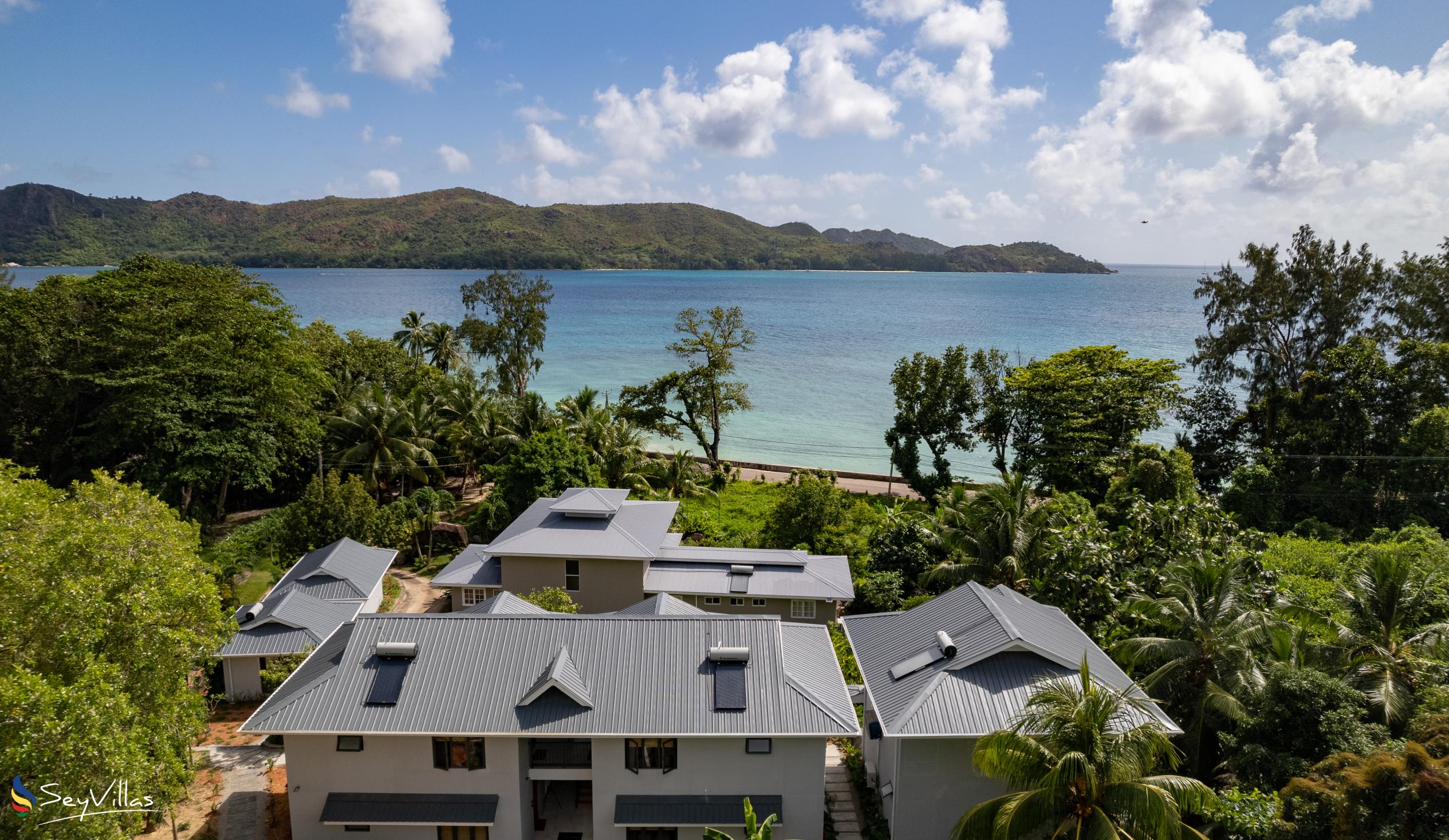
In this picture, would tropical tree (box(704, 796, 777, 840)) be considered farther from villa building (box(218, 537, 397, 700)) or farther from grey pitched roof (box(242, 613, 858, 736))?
villa building (box(218, 537, 397, 700))

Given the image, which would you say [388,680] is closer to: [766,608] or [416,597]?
[766,608]

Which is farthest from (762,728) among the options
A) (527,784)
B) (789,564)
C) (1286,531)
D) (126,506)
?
(1286,531)

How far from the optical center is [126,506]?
57.2ft

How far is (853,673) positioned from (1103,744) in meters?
10.3

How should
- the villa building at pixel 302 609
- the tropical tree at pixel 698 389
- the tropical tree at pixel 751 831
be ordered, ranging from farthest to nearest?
the tropical tree at pixel 698 389
the villa building at pixel 302 609
the tropical tree at pixel 751 831

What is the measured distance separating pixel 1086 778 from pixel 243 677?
22.3 meters

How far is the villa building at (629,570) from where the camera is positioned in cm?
2588

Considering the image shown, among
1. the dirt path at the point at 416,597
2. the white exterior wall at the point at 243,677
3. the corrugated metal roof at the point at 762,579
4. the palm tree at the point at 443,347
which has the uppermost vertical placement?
the palm tree at the point at 443,347

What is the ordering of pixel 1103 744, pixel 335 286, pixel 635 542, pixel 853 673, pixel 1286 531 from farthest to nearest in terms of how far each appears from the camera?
pixel 335 286 < pixel 1286 531 < pixel 635 542 < pixel 853 673 < pixel 1103 744

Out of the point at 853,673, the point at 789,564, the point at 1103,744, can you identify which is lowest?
the point at 853,673

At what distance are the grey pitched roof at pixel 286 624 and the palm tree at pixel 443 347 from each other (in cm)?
3505

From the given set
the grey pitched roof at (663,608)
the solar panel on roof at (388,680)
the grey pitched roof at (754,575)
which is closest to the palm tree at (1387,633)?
the grey pitched roof at (754,575)

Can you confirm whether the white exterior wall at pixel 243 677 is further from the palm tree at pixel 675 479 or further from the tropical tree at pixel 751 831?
the palm tree at pixel 675 479

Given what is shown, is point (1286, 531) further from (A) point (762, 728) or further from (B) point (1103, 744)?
(A) point (762, 728)
